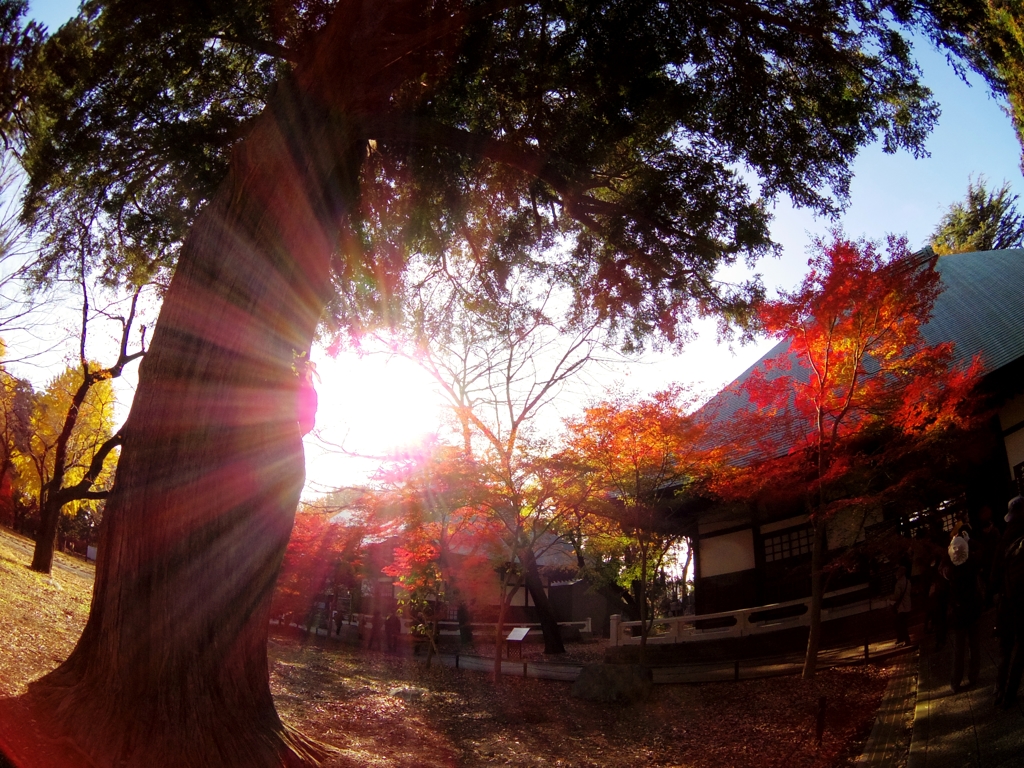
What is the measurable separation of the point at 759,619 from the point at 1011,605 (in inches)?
381

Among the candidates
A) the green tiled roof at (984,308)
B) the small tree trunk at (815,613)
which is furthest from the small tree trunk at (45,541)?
the green tiled roof at (984,308)

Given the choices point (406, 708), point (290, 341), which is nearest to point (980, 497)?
point (406, 708)

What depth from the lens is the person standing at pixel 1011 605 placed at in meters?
5.10

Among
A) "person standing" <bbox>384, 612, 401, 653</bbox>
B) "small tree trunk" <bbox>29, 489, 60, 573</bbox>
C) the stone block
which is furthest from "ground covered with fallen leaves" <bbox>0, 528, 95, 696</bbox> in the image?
"person standing" <bbox>384, 612, 401, 653</bbox>

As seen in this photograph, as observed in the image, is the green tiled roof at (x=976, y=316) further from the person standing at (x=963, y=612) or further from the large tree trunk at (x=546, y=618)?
the large tree trunk at (x=546, y=618)

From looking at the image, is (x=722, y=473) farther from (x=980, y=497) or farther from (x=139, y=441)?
(x=139, y=441)

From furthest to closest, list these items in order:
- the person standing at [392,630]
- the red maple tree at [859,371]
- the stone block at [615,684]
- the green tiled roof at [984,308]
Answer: the person standing at [392,630], the green tiled roof at [984,308], the stone block at [615,684], the red maple tree at [859,371]

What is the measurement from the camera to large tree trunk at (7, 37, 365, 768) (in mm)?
4273

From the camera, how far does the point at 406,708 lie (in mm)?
10586

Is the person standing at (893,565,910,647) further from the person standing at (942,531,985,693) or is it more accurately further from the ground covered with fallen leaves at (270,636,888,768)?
the person standing at (942,531,985,693)

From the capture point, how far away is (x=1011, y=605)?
17.1 feet

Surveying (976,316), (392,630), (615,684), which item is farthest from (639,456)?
(392,630)

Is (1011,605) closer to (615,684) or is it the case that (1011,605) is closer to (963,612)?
(963,612)

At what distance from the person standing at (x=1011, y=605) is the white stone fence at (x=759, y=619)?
7517 millimetres
